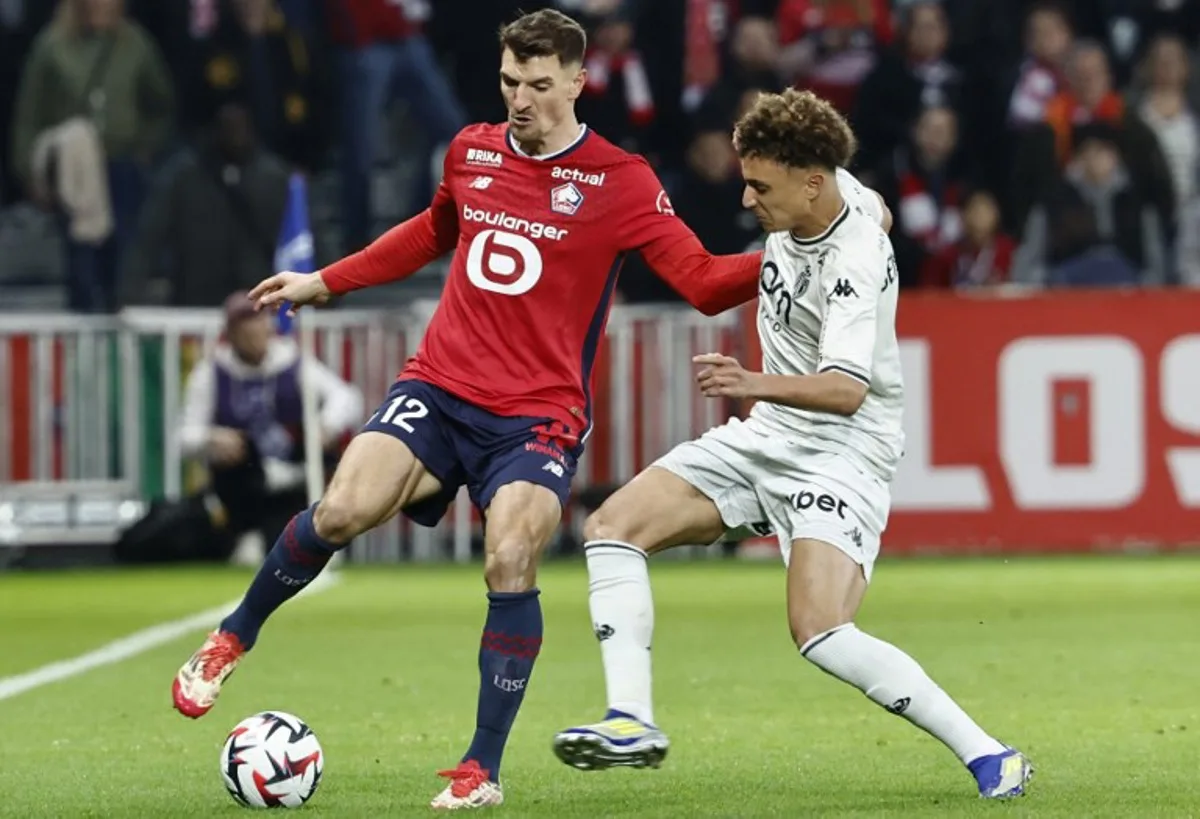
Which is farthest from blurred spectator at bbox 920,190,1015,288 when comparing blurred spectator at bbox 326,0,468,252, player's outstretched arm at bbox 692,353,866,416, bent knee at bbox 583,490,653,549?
player's outstretched arm at bbox 692,353,866,416

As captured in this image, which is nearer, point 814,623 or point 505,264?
point 814,623

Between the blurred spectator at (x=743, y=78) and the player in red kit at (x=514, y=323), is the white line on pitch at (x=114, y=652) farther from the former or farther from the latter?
the blurred spectator at (x=743, y=78)

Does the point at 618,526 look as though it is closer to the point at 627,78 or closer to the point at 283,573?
the point at 283,573

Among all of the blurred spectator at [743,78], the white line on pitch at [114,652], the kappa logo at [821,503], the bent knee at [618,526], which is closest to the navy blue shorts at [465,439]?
the bent knee at [618,526]

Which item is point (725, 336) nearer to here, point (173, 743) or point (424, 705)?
point (424, 705)

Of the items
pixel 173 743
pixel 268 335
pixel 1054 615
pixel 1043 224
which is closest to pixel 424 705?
pixel 173 743

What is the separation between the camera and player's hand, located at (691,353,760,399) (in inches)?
247

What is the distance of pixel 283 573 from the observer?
23.6ft

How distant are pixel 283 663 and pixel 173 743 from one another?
2555 mm

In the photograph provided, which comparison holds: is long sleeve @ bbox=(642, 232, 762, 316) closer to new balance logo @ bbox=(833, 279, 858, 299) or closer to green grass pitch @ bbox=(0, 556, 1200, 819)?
new balance logo @ bbox=(833, 279, 858, 299)

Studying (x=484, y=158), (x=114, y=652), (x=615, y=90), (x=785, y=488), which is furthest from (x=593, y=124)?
(x=785, y=488)

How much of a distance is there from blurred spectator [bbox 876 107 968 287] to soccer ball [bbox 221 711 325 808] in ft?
37.0

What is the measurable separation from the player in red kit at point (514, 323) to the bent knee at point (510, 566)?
0.17 metres

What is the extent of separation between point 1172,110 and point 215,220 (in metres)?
6.98
